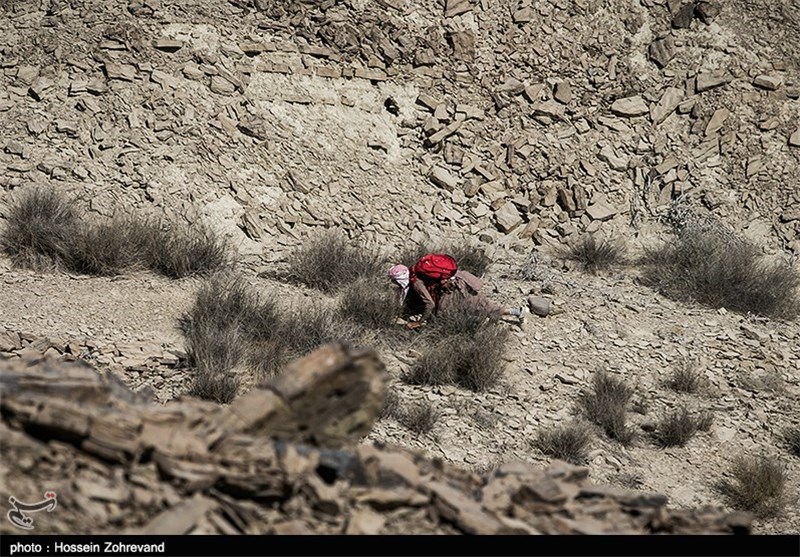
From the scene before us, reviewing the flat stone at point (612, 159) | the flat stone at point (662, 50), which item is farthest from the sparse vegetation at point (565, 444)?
the flat stone at point (662, 50)

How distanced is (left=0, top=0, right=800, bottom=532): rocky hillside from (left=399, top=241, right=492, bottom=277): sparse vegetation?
Result: 0.20 meters

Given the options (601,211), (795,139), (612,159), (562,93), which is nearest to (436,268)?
(601,211)

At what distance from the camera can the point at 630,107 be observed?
49.3ft

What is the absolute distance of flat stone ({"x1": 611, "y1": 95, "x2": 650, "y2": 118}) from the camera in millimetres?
14992

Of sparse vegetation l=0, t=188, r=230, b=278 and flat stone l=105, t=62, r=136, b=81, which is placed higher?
flat stone l=105, t=62, r=136, b=81

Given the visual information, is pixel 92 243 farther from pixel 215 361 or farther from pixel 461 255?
pixel 461 255

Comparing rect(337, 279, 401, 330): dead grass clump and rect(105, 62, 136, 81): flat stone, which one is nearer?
rect(337, 279, 401, 330): dead grass clump

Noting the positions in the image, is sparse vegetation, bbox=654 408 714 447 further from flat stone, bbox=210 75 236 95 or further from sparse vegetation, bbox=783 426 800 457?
flat stone, bbox=210 75 236 95

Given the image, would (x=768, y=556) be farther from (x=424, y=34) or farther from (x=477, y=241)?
(x=424, y=34)

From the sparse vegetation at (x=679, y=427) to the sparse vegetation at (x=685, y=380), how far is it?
547mm

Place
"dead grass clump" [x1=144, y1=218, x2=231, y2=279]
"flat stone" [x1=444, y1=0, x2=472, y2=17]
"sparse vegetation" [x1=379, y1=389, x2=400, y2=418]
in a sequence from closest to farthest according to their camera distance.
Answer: "sparse vegetation" [x1=379, y1=389, x2=400, y2=418]
"dead grass clump" [x1=144, y1=218, x2=231, y2=279]
"flat stone" [x1=444, y1=0, x2=472, y2=17]

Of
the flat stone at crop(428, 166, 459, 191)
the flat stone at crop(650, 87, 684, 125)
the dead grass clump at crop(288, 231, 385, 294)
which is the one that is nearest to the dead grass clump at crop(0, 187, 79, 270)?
the dead grass clump at crop(288, 231, 385, 294)

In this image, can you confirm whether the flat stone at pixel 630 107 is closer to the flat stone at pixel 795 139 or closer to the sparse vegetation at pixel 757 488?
the flat stone at pixel 795 139

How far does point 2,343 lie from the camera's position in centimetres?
922
